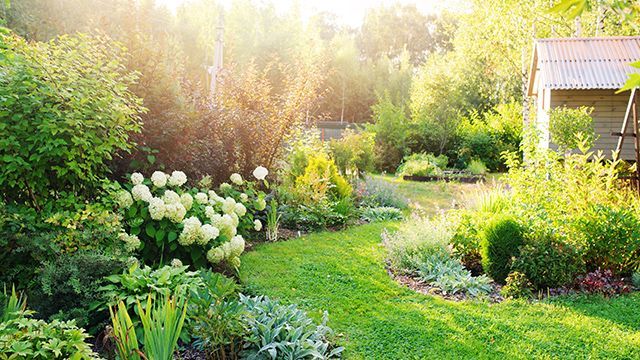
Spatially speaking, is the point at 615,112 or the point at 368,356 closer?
the point at 368,356

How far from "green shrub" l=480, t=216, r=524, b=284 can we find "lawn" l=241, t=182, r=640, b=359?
60 centimetres

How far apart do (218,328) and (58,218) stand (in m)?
1.53

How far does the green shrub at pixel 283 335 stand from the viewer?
3.29m

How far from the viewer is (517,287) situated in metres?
4.81

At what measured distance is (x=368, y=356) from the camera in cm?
362

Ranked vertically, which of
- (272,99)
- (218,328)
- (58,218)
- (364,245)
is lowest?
(364,245)

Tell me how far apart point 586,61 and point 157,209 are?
34.1ft

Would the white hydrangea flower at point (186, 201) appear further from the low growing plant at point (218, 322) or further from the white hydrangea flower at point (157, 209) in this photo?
the low growing plant at point (218, 322)

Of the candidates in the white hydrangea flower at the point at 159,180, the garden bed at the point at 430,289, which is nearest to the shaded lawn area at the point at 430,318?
the garden bed at the point at 430,289

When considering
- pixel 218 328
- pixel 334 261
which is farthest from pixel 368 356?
pixel 334 261

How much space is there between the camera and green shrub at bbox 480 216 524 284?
509cm

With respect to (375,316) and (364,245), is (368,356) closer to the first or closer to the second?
(375,316)

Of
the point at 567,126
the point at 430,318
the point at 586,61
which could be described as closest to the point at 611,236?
the point at 430,318

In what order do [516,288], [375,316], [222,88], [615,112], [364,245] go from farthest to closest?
[615,112] < [222,88] < [364,245] < [516,288] < [375,316]
